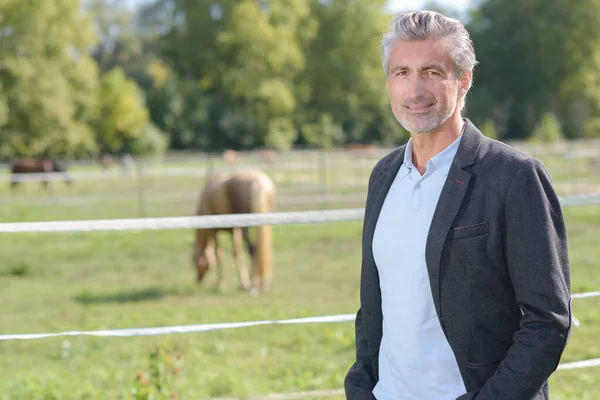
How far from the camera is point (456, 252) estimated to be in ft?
5.82

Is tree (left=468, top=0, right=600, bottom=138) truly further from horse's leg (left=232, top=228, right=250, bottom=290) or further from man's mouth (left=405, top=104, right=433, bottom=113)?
man's mouth (left=405, top=104, right=433, bottom=113)

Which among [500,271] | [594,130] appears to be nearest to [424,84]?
[500,271]

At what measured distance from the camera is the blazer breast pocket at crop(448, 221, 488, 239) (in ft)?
5.75

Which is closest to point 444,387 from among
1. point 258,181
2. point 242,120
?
point 258,181

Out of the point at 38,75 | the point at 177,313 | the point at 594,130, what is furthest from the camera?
the point at 38,75

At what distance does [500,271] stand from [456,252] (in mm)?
111

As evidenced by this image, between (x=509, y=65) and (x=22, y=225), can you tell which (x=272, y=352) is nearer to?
(x=22, y=225)

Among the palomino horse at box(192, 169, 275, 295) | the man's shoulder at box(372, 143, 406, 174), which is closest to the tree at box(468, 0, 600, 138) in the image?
the palomino horse at box(192, 169, 275, 295)

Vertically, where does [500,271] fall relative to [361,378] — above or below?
above

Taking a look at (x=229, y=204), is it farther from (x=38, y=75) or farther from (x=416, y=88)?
(x=38, y=75)

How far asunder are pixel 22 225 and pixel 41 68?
A: 38034 millimetres

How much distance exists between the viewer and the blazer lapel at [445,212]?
69.8 inches

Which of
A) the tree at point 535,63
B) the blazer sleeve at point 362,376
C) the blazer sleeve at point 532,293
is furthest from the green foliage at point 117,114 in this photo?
the blazer sleeve at point 532,293

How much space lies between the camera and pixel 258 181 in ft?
31.1
